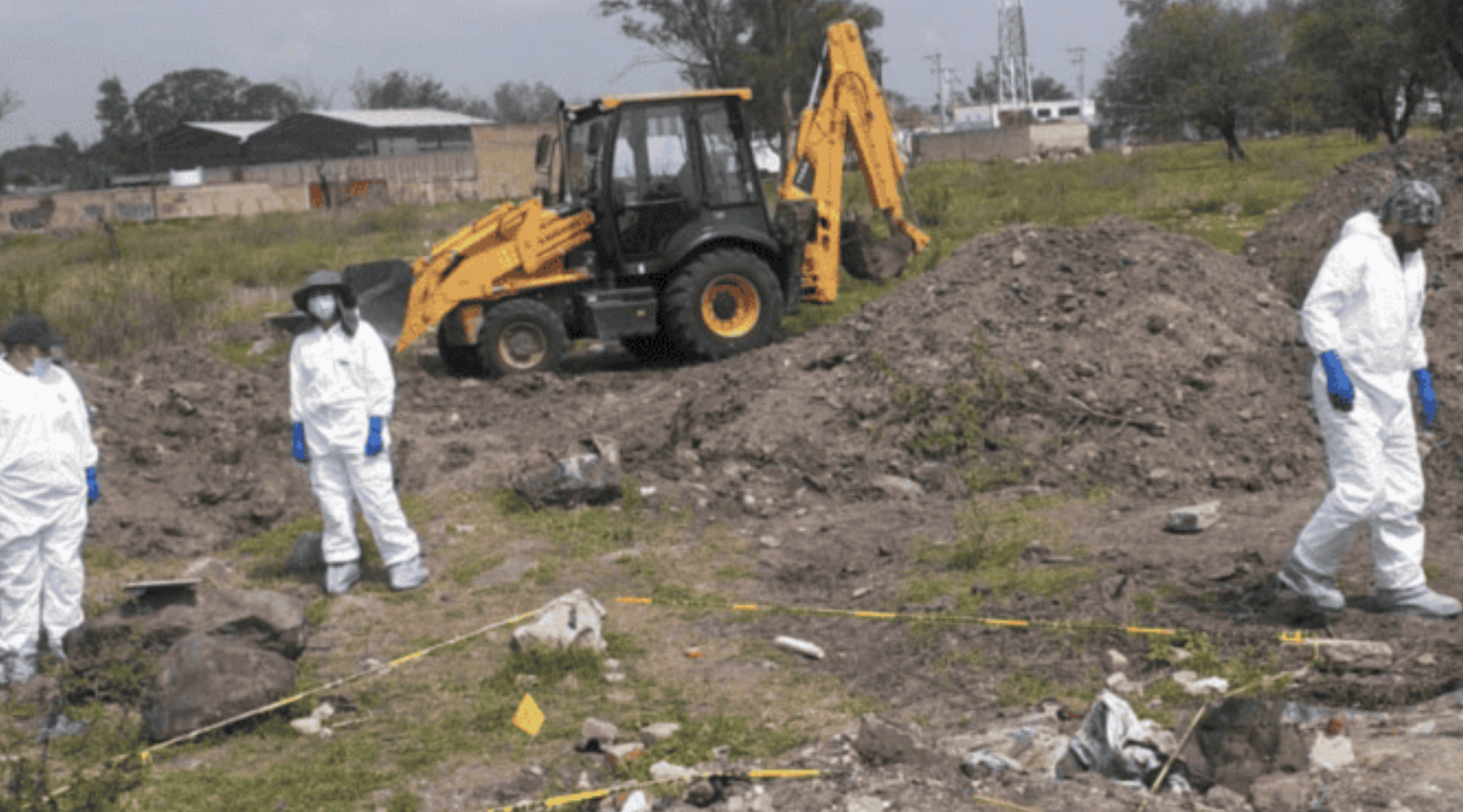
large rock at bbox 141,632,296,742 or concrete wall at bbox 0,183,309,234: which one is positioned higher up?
concrete wall at bbox 0,183,309,234

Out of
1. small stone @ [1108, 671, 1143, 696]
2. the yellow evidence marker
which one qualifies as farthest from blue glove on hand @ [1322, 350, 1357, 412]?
the yellow evidence marker

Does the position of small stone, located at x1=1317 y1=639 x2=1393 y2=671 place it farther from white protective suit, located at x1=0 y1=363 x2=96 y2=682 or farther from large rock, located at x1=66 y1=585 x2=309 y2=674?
white protective suit, located at x1=0 y1=363 x2=96 y2=682

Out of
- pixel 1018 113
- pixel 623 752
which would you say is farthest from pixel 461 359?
pixel 1018 113

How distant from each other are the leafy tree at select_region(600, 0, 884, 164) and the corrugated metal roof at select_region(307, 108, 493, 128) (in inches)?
938

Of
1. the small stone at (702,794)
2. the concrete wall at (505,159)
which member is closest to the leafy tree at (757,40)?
the concrete wall at (505,159)

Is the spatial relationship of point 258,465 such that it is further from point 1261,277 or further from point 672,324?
point 1261,277

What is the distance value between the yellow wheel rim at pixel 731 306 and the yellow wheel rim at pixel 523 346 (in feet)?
5.28

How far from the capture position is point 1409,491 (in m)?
5.29

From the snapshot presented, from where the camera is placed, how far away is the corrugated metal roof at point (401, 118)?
59.0 metres

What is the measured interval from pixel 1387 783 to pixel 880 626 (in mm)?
2559

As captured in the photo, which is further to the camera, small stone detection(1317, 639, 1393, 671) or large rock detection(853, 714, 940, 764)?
small stone detection(1317, 639, 1393, 671)

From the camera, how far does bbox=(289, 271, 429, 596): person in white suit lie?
693 cm

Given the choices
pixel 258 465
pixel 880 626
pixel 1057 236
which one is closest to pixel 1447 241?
pixel 1057 236

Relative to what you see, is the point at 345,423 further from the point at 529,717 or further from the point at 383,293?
the point at 383,293
